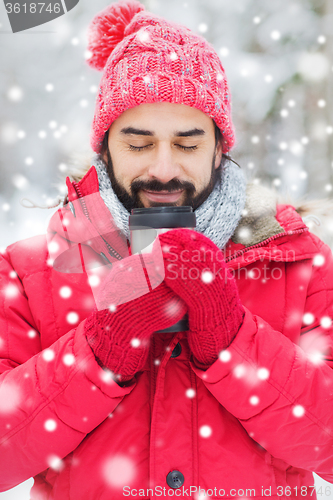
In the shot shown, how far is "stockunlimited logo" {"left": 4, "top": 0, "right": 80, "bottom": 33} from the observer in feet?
5.00

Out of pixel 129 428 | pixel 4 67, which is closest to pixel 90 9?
pixel 4 67

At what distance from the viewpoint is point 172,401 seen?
3.10ft

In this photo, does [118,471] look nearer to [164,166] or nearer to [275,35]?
[164,166]

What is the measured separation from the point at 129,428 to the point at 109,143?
82 cm

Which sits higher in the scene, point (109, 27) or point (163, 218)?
point (109, 27)

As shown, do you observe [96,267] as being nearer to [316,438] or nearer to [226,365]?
[226,365]

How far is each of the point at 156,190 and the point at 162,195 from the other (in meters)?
0.02

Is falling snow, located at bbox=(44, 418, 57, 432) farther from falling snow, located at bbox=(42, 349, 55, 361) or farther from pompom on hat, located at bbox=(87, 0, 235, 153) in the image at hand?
pompom on hat, located at bbox=(87, 0, 235, 153)

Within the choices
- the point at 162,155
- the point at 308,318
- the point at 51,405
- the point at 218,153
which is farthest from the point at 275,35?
the point at 51,405

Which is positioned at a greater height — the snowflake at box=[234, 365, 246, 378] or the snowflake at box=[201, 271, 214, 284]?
the snowflake at box=[201, 271, 214, 284]

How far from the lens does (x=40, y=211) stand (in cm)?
180

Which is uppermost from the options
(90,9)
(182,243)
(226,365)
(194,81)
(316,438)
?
(90,9)

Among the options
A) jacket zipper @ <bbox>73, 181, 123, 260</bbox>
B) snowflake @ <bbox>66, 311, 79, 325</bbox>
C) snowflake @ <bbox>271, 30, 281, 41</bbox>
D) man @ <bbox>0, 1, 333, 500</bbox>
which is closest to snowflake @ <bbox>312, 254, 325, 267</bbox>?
man @ <bbox>0, 1, 333, 500</bbox>

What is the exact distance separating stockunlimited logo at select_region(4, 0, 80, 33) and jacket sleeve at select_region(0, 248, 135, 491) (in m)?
1.35
